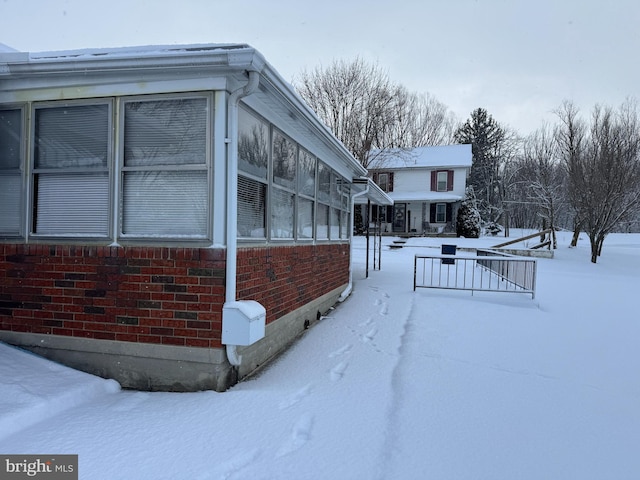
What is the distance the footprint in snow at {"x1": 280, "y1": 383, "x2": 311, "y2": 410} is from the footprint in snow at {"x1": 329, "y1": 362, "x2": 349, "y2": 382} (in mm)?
336

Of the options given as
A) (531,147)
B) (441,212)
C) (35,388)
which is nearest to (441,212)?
(441,212)

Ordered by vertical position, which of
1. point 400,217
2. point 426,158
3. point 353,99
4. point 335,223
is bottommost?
point 335,223

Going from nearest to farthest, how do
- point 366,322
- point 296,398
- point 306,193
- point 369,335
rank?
point 296,398
point 369,335
point 306,193
point 366,322

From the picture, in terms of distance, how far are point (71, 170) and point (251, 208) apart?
67.5 inches

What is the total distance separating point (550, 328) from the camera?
Result: 6.43 metres

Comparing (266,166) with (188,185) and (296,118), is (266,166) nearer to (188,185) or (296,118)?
(296,118)

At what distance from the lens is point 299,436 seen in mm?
2818

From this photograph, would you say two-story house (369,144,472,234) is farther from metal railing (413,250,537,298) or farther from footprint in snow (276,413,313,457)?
footprint in snow (276,413,313,457)

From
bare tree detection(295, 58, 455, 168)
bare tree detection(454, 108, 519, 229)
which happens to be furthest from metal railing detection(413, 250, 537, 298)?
bare tree detection(454, 108, 519, 229)

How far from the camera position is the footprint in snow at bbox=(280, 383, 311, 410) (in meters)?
3.30

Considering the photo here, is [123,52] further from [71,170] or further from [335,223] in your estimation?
[335,223]

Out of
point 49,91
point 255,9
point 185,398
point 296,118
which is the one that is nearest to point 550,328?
point 296,118

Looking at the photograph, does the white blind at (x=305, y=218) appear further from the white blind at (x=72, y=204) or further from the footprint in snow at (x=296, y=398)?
the white blind at (x=72, y=204)

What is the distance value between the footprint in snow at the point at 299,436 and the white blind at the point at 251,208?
174 cm
